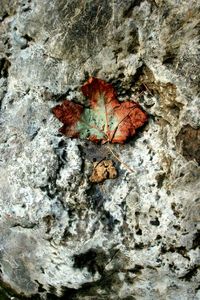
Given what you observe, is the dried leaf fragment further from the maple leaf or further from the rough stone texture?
the maple leaf

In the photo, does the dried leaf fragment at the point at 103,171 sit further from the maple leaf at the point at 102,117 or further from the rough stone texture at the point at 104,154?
the maple leaf at the point at 102,117

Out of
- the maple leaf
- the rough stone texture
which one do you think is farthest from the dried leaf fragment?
the maple leaf

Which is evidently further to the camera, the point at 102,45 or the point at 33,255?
the point at 33,255

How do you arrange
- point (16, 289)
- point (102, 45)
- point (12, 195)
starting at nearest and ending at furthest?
point (102, 45) → point (12, 195) → point (16, 289)

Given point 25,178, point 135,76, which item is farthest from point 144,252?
point 135,76

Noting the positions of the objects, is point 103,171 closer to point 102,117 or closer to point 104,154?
point 104,154

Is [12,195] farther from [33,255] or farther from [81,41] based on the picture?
[81,41]
